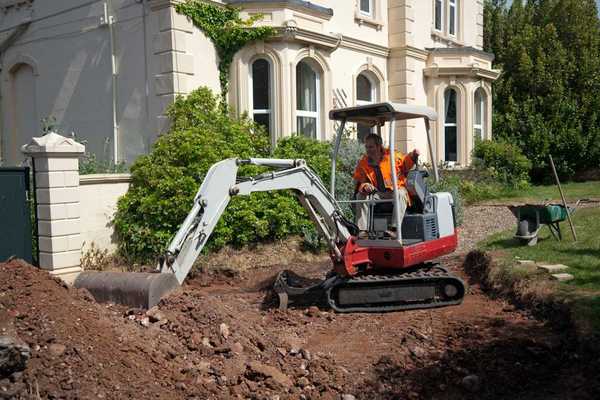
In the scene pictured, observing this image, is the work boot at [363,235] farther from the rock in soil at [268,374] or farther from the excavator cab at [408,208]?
the rock in soil at [268,374]

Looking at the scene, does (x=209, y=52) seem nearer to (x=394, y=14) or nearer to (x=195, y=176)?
(x=195, y=176)

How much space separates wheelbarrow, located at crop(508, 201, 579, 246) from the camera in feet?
32.2

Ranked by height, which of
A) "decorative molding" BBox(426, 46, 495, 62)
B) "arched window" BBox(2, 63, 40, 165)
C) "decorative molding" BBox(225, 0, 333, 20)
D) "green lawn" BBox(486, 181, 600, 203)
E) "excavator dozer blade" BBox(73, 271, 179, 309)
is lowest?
"excavator dozer blade" BBox(73, 271, 179, 309)

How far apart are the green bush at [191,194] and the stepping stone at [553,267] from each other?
419 cm

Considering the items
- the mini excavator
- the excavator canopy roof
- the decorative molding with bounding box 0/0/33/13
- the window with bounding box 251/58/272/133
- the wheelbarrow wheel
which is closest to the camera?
the mini excavator

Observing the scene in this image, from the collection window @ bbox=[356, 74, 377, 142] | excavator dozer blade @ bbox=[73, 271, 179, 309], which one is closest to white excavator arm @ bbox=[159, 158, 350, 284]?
excavator dozer blade @ bbox=[73, 271, 179, 309]

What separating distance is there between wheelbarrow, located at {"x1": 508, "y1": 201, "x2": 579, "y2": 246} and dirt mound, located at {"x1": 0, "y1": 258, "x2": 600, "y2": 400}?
3319mm

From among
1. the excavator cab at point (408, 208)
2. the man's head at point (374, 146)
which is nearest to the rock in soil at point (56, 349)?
the excavator cab at point (408, 208)

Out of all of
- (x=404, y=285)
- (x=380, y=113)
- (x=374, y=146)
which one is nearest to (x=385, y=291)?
(x=404, y=285)

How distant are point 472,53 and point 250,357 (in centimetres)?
1530

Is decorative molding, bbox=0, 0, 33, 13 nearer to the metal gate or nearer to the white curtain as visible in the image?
the white curtain

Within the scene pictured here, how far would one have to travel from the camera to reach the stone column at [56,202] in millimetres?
8625

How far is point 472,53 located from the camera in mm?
18781

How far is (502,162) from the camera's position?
1945cm
